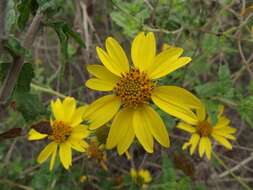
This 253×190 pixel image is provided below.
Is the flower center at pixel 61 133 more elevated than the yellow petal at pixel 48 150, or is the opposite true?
the flower center at pixel 61 133

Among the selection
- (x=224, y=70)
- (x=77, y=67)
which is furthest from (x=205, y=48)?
(x=77, y=67)

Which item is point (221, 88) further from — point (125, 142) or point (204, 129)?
point (125, 142)

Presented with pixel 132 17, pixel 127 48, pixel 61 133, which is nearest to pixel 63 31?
pixel 132 17

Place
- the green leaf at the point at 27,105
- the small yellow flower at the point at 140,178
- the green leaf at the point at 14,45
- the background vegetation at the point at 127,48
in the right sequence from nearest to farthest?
the green leaf at the point at 14,45, the background vegetation at the point at 127,48, the green leaf at the point at 27,105, the small yellow flower at the point at 140,178

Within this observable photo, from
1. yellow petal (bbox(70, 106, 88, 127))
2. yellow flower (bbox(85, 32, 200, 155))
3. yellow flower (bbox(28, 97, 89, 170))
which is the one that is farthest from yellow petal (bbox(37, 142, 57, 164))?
yellow flower (bbox(85, 32, 200, 155))

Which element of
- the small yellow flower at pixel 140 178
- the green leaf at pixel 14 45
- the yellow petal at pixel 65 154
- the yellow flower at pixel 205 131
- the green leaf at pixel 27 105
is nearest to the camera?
the green leaf at pixel 14 45

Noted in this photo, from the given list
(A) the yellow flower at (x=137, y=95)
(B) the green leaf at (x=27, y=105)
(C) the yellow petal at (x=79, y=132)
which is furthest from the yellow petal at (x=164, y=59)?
(C) the yellow petal at (x=79, y=132)

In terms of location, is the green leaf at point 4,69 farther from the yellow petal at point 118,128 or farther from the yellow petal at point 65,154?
the yellow petal at point 65,154
